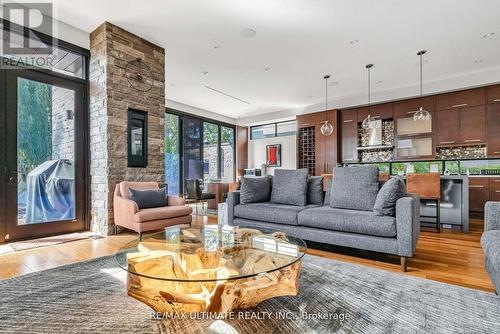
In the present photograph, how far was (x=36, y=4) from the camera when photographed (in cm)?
310

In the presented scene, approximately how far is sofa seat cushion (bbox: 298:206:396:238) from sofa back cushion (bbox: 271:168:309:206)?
0.47m

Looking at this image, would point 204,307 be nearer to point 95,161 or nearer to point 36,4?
point 95,161

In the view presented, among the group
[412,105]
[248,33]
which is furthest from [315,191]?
[412,105]

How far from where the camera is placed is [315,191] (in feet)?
11.1

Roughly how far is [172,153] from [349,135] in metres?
4.93

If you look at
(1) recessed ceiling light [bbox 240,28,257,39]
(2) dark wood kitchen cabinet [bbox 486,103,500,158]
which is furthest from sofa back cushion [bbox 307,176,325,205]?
(2) dark wood kitchen cabinet [bbox 486,103,500,158]

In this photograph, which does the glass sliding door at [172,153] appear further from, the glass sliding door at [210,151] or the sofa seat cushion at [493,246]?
the sofa seat cushion at [493,246]

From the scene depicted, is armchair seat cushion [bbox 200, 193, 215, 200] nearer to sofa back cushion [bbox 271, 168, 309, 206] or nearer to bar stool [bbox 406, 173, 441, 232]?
sofa back cushion [bbox 271, 168, 309, 206]

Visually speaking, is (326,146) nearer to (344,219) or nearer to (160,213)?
(344,219)

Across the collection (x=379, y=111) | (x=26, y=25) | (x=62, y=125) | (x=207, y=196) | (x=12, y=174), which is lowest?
(x=207, y=196)

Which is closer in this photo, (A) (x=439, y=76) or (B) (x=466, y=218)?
(B) (x=466, y=218)

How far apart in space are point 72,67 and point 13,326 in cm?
369

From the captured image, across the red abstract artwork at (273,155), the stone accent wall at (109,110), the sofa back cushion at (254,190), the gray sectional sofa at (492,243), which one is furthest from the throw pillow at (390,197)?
the red abstract artwork at (273,155)

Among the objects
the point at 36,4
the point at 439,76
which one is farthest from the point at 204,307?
the point at 439,76
